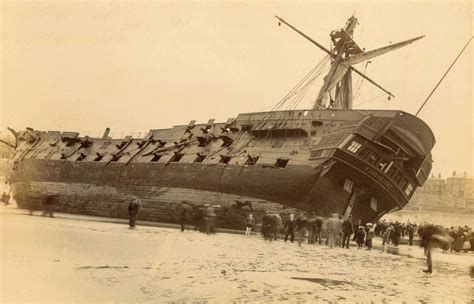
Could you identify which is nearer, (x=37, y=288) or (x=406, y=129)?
(x=37, y=288)

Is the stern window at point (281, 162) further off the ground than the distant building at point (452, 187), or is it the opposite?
the distant building at point (452, 187)

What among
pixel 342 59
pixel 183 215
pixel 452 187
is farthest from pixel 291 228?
pixel 452 187

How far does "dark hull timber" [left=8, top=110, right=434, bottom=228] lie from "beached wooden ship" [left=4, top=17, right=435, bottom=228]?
5cm

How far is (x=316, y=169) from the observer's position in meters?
19.2

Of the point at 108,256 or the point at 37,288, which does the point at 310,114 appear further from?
the point at 37,288

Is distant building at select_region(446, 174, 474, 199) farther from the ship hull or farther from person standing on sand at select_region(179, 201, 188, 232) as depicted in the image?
person standing on sand at select_region(179, 201, 188, 232)

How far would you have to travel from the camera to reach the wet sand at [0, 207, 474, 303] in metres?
7.92

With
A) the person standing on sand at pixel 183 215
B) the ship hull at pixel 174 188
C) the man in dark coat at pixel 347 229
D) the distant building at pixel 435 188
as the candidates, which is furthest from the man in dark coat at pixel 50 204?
the distant building at pixel 435 188

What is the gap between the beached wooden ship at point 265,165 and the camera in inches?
763

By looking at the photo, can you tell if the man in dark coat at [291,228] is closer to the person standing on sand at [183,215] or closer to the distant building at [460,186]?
the person standing on sand at [183,215]

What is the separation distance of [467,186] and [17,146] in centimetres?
5891

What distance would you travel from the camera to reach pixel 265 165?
21000 mm

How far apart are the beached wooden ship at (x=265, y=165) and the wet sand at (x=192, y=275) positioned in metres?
6.39

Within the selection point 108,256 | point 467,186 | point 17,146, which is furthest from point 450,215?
point 108,256
